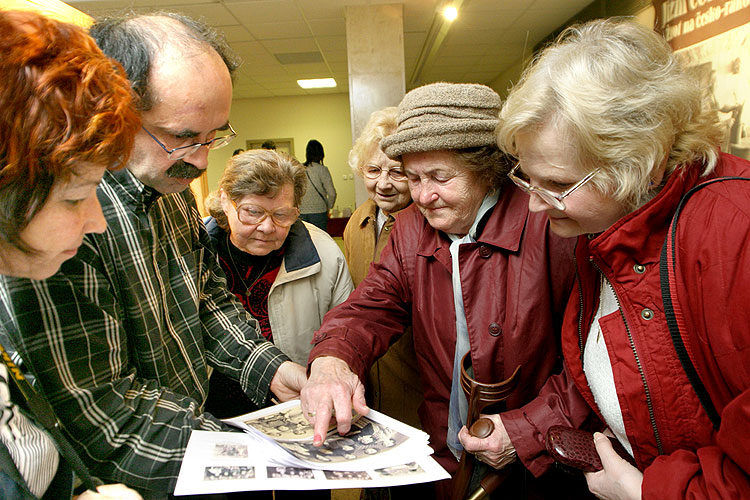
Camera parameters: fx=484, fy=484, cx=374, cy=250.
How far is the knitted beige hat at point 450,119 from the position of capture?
1529 millimetres

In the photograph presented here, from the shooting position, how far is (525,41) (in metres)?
8.28

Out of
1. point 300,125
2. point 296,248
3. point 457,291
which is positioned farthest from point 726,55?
point 300,125

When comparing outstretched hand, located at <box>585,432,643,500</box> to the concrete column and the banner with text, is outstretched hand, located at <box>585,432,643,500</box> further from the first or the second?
the concrete column

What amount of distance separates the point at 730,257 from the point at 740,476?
0.41 m

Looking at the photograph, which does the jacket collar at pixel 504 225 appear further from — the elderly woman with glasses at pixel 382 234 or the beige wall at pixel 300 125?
the beige wall at pixel 300 125

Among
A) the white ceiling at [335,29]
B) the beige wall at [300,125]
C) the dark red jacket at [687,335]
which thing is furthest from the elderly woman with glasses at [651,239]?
the beige wall at [300,125]

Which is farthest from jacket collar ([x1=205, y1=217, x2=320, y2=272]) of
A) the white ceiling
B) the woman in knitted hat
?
the white ceiling

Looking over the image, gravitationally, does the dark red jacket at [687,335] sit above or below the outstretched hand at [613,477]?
above

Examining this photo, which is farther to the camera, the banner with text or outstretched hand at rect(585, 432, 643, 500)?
the banner with text

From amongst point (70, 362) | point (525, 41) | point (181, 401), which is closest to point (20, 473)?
point (70, 362)

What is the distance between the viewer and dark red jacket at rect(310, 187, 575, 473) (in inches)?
58.2

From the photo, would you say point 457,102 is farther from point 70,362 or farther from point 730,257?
point 70,362

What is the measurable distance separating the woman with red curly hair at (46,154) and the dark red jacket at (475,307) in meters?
0.82

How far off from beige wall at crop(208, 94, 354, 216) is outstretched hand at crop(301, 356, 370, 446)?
37.8 feet
